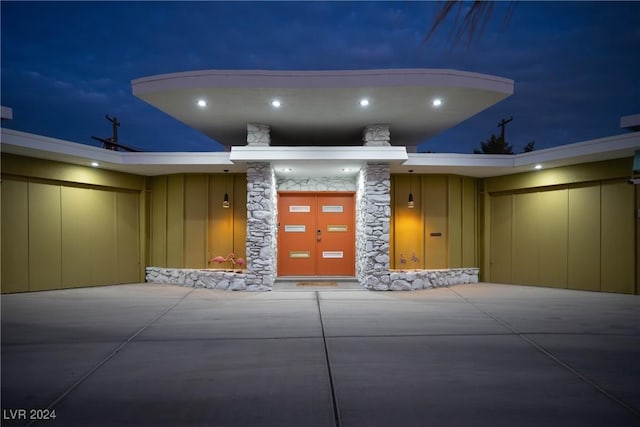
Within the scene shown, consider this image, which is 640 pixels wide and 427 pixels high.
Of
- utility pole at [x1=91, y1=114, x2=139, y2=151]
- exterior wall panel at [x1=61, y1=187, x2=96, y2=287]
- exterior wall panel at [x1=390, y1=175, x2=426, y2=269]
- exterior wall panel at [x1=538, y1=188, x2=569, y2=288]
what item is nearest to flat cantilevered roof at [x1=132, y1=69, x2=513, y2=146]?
exterior wall panel at [x1=390, y1=175, x2=426, y2=269]

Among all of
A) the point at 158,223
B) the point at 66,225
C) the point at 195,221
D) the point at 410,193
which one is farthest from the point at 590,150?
the point at 66,225

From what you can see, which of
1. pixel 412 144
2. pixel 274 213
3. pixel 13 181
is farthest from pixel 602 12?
pixel 13 181

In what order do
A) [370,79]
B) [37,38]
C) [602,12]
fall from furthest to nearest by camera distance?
[37,38] → [370,79] → [602,12]

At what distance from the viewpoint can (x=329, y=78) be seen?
25.8 feet

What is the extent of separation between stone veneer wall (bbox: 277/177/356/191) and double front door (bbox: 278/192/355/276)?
18 cm

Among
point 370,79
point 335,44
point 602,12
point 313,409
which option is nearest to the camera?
point 602,12

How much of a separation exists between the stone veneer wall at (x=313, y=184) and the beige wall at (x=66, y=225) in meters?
4.44

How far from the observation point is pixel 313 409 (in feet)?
11.0

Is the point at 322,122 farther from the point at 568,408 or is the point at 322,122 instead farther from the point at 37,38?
the point at 37,38

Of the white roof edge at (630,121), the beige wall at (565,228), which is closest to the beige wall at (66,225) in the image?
the beige wall at (565,228)

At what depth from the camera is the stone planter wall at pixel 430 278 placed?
9898 millimetres

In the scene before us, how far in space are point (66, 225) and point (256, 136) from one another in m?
5.60

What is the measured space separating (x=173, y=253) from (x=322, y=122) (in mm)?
5907

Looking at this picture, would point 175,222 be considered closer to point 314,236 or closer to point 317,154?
point 314,236
